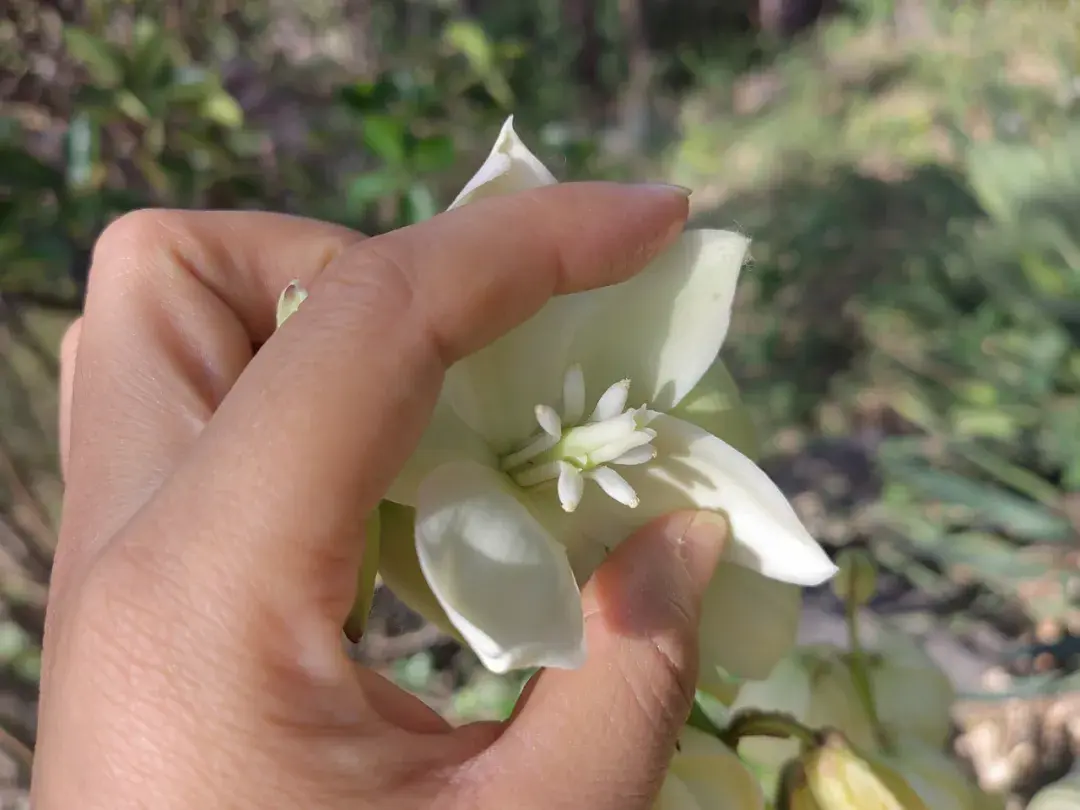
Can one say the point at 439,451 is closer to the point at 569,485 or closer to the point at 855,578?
the point at 569,485

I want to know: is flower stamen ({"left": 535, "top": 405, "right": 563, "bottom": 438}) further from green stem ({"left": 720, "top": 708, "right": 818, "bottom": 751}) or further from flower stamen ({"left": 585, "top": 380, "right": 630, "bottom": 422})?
green stem ({"left": 720, "top": 708, "right": 818, "bottom": 751})

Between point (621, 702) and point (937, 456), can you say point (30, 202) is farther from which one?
point (937, 456)

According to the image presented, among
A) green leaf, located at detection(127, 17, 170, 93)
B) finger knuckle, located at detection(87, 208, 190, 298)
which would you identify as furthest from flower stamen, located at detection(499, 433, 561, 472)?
green leaf, located at detection(127, 17, 170, 93)

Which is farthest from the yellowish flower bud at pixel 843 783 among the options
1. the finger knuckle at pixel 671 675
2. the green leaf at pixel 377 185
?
the green leaf at pixel 377 185

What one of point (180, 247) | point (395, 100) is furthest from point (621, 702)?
point (395, 100)

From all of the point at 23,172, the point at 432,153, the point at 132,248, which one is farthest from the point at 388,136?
the point at 132,248

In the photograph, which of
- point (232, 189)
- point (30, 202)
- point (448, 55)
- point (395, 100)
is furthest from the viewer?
point (448, 55)

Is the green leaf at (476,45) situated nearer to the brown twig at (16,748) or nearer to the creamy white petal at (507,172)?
the creamy white petal at (507,172)
